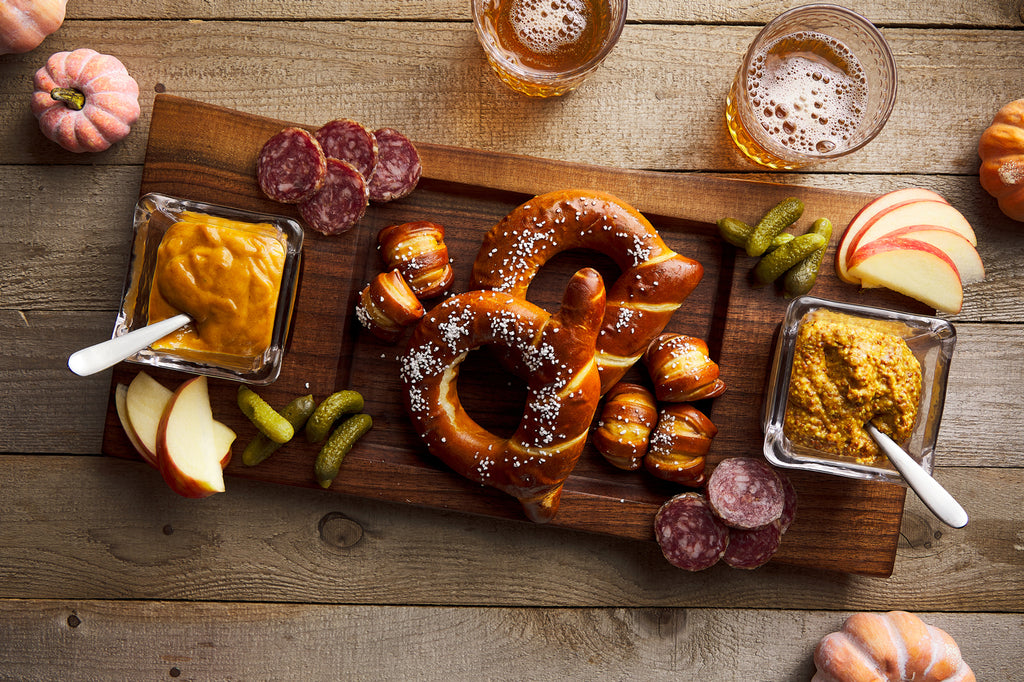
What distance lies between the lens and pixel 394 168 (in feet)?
5.86

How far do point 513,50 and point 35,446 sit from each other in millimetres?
1739

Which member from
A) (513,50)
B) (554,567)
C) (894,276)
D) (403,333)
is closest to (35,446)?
(403,333)

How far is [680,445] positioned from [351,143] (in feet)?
3.81

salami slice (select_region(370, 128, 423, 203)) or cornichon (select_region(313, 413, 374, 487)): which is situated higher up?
salami slice (select_region(370, 128, 423, 203))

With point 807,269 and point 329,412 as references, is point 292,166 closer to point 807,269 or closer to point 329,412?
point 329,412

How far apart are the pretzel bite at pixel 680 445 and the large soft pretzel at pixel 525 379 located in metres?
0.20

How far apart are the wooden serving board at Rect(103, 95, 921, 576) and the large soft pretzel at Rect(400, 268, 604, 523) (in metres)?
0.12

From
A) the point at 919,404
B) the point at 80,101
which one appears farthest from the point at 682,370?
the point at 80,101

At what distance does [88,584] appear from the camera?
193cm

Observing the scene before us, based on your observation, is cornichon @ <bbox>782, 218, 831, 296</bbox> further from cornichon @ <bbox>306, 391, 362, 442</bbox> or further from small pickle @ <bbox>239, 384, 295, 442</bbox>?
small pickle @ <bbox>239, 384, 295, 442</bbox>

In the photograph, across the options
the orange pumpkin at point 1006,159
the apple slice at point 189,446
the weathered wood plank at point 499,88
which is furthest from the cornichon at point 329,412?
the orange pumpkin at point 1006,159

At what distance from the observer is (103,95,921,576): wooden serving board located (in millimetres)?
1798

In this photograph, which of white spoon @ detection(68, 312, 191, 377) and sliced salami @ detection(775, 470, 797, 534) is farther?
sliced salami @ detection(775, 470, 797, 534)

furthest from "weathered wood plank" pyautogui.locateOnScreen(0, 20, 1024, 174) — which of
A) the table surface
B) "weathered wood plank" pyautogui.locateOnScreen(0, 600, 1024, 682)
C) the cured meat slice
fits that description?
"weathered wood plank" pyautogui.locateOnScreen(0, 600, 1024, 682)
